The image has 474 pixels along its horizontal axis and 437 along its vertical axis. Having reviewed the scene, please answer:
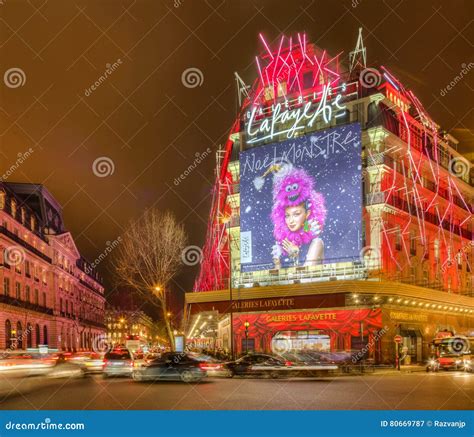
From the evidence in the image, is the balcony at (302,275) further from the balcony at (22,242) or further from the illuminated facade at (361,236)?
the balcony at (22,242)

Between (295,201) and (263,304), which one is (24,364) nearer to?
→ (263,304)

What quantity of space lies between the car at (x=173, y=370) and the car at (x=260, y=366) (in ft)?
15.5

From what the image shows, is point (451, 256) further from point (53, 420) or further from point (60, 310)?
→ point (60, 310)

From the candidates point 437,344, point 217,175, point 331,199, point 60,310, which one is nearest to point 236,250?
point 217,175

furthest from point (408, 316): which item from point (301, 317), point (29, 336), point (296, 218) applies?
point (29, 336)

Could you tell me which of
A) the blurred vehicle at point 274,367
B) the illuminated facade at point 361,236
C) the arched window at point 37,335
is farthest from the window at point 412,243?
the arched window at point 37,335

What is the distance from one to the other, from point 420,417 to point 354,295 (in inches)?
1102

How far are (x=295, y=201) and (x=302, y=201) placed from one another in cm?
68

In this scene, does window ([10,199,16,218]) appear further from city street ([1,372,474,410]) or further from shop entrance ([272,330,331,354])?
city street ([1,372,474,410])

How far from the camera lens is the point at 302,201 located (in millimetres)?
41719

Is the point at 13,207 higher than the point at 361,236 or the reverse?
higher

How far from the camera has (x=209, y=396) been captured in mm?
16219

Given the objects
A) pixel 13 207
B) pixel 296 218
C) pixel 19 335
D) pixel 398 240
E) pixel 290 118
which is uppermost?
pixel 290 118

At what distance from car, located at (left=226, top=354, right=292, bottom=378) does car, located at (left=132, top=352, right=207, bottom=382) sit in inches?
186
